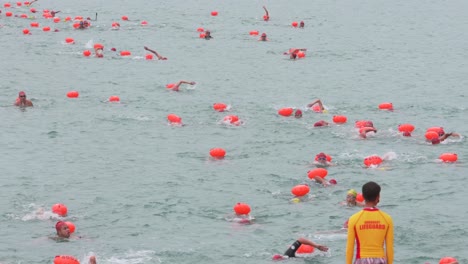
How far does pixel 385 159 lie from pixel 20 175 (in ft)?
32.3

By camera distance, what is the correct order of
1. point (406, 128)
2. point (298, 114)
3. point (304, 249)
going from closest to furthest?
point (304, 249) → point (406, 128) → point (298, 114)

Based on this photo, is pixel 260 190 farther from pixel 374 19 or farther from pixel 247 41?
pixel 374 19

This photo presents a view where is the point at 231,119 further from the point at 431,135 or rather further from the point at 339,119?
the point at 431,135

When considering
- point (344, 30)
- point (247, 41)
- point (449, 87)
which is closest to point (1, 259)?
point (449, 87)

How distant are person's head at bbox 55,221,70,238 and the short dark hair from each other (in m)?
8.82

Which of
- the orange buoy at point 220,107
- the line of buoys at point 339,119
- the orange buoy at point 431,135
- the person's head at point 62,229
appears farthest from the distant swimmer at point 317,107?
the person's head at point 62,229

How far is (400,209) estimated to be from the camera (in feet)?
69.9

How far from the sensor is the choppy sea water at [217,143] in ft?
63.7

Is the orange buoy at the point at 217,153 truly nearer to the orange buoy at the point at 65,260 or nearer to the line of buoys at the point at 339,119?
the line of buoys at the point at 339,119

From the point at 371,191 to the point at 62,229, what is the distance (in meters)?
8.99

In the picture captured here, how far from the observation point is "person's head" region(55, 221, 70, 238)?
18703 mm

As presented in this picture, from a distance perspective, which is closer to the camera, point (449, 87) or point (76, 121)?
point (76, 121)

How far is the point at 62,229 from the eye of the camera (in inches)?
737

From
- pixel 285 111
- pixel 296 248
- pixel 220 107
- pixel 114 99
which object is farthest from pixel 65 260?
pixel 114 99
